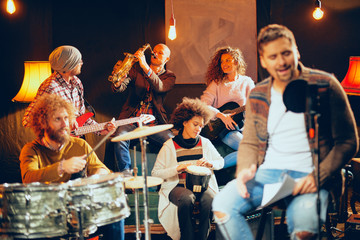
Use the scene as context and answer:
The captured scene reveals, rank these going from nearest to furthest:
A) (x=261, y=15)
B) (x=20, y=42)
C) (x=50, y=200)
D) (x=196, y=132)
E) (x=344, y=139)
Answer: (x=344, y=139) < (x=50, y=200) < (x=196, y=132) < (x=20, y=42) < (x=261, y=15)

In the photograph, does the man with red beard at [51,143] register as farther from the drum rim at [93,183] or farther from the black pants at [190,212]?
the black pants at [190,212]

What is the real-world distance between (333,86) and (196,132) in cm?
193

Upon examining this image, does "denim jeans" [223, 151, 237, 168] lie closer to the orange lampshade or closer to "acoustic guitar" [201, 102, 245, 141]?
"acoustic guitar" [201, 102, 245, 141]

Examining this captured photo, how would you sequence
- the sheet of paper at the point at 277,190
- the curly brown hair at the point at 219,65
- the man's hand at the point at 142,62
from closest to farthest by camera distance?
the sheet of paper at the point at 277,190
the man's hand at the point at 142,62
the curly brown hair at the point at 219,65

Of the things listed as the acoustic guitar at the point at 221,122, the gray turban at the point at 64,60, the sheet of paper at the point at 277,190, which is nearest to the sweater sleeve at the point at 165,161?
the acoustic guitar at the point at 221,122

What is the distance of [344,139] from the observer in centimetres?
254

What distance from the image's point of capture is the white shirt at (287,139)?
2625 millimetres

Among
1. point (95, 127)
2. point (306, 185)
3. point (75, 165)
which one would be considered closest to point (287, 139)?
point (306, 185)

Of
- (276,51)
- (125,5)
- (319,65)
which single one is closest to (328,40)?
(319,65)

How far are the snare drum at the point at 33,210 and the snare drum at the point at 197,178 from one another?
1.32m

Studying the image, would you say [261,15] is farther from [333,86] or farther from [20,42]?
[333,86]

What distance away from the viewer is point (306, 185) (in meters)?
2.53

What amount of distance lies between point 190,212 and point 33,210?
152 centimetres

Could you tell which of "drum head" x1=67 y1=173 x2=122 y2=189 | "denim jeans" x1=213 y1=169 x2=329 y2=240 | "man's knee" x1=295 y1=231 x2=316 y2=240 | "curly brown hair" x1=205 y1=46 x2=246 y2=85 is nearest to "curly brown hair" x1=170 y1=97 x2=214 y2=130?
"curly brown hair" x1=205 y1=46 x2=246 y2=85
